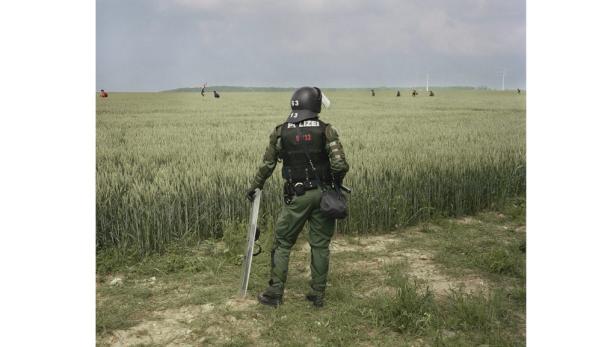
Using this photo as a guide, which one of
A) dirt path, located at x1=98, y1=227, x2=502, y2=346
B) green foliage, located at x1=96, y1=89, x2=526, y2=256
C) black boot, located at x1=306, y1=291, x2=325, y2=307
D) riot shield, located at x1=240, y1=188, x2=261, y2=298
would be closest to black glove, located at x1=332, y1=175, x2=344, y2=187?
riot shield, located at x1=240, y1=188, x2=261, y2=298

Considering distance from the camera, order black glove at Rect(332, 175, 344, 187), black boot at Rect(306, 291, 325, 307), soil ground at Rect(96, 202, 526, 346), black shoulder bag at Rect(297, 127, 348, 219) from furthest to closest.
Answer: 1. black boot at Rect(306, 291, 325, 307)
2. black glove at Rect(332, 175, 344, 187)
3. black shoulder bag at Rect(297, 127, 348, 219)
4. soil ground at Rect(96, 202, 526, 346)

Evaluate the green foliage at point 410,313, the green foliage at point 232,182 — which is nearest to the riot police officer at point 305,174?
the green foliage at point 410,313

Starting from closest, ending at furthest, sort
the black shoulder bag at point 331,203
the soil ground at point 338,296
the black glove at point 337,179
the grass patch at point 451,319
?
1. the grass patch at point 451,319
2. the soil ground at point 338,296
3. the black shoulder bag at point 331,203
4. the black glove at point 337,179

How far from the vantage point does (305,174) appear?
4.50 meters

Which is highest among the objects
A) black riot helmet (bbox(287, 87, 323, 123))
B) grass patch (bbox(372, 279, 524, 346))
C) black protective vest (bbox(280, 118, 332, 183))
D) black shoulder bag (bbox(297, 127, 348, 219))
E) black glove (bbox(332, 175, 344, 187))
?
black riot helmet (bbox(287, 87, 323, 123))

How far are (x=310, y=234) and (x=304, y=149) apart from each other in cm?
80

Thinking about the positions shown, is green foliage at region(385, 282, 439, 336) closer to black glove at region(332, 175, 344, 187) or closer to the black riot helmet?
black glove at region(332, 175, 344, 187)

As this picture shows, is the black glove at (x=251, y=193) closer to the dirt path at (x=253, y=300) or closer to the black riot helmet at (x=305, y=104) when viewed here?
the black riot helmet at (x=305, y=104)

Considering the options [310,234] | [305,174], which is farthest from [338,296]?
[305,174]

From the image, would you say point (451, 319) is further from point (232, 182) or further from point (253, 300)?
point (232, 182)

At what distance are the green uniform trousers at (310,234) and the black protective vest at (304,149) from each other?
169mm

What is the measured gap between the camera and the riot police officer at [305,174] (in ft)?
14.6

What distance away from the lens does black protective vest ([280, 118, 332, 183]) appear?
175 inches
